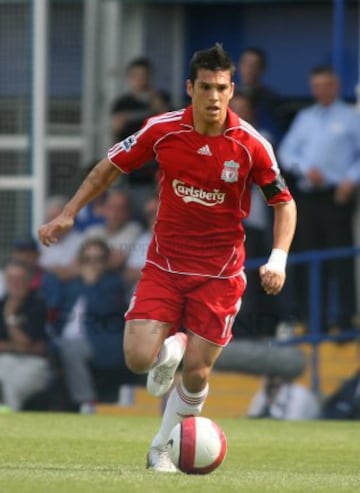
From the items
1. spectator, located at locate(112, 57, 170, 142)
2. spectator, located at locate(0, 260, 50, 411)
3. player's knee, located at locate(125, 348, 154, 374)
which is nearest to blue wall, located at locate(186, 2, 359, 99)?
spectator, located at locate(112, 57, 170, 142)

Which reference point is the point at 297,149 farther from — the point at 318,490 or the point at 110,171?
the point at 318,490

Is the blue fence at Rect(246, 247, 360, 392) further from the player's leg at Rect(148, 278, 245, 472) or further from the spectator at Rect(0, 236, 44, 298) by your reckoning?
the player's leg at Rect(148, 278, 245, 472)

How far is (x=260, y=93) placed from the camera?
1620cm

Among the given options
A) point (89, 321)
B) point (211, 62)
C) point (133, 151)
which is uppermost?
point (211, 62)

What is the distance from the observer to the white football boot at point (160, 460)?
9.03 m

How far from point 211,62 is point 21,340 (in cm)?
761

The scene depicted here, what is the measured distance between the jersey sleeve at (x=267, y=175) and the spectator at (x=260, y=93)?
6865 millimetres

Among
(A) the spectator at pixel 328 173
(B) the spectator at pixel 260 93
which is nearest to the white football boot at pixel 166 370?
(A) the spectator at pixel 328 173

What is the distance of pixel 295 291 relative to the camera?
15.9m

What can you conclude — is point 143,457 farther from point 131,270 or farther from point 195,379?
point 131,270

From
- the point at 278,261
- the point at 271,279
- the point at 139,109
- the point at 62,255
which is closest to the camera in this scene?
the point at 271,279

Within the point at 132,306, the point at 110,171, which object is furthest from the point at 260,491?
the point at 110,171

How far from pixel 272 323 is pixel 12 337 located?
2671 mm

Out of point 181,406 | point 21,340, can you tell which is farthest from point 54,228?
point 21,340
